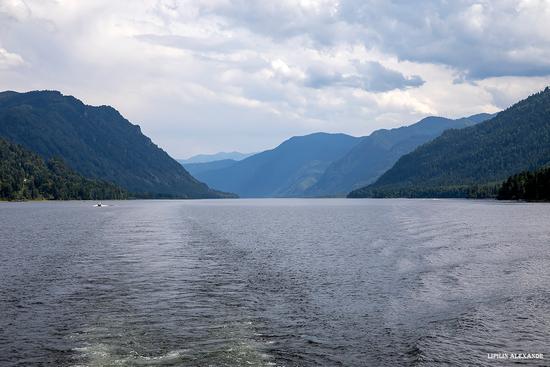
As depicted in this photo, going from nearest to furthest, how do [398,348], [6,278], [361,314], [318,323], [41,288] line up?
1. [398,348]
2. [318,323]
3. [361,314]
4. [41,288]
5. [6,278]

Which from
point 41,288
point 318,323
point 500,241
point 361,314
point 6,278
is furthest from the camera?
point 500,241

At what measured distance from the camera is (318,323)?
40.3 metres

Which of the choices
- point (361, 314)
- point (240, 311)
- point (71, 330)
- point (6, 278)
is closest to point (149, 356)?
point (71, 330)

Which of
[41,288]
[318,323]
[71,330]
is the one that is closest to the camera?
Result: [71,330]

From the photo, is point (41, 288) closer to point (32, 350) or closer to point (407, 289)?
point (32, 350)

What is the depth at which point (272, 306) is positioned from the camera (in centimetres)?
4594

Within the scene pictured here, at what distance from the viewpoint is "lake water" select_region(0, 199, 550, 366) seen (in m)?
33.0

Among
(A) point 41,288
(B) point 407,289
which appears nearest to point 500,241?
(B) point 407,289

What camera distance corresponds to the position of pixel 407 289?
53312 mm

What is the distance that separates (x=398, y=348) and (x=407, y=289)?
1981 centimetres

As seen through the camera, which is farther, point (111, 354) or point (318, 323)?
point (318, 323)

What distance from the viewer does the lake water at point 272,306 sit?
108ft

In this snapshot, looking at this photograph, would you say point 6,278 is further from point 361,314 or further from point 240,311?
point 361,314

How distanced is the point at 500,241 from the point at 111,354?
83.6m
